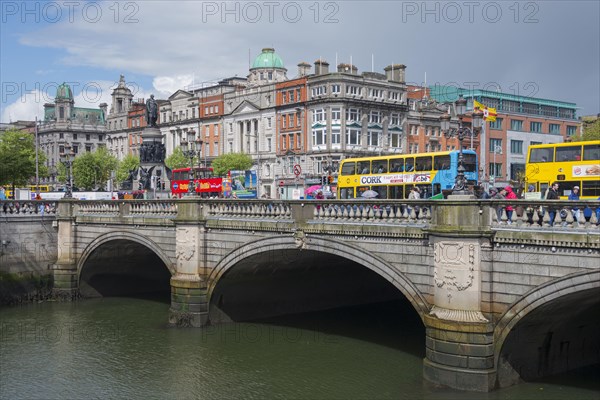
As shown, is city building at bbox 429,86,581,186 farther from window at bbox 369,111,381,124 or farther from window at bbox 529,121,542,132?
window at bbox 369,111,381,124

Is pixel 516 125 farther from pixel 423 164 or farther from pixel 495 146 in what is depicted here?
A: pixel 423 164

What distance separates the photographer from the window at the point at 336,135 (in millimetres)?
75812

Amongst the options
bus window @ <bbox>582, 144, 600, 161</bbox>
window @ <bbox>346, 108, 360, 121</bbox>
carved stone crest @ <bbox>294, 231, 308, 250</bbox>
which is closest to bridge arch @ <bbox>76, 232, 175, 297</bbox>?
carved stone crest @ <bbox>294, 231, 308, 250</bbox>

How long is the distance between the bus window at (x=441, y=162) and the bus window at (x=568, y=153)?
5848 mm

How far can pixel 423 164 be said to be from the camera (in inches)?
1362

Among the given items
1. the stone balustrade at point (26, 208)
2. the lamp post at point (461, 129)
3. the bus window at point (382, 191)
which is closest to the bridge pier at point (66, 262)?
the stone balustrade at point (26, 208)

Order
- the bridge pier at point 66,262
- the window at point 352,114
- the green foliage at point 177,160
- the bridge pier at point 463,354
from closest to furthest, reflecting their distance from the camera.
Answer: the bridge pier at point 463,354 → the bridge pier at point 66,262 → the window at point 352,114 → the green foliage at point 177,160

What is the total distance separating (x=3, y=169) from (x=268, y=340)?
42108mm

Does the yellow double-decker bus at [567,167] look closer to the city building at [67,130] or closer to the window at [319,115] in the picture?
the window at [319,115]

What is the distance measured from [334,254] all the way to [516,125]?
229ft

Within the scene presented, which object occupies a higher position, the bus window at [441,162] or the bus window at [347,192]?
the bus window at [441,162]

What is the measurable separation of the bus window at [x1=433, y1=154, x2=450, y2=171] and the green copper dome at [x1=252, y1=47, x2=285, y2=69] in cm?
5937

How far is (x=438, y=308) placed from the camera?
65.1 ft

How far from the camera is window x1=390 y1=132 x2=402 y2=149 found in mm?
Answer: 81037
